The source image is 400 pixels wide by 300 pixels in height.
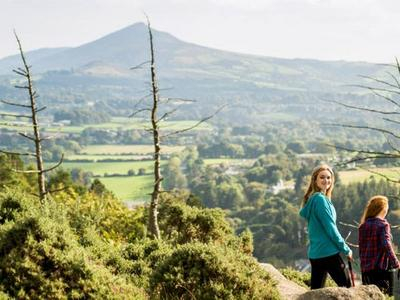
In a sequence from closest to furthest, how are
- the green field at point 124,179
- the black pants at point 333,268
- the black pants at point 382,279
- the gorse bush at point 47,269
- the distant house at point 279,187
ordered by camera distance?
the gorse bush at point 47,269 < the black pants at point 333,268 < the black pants at point 382,279 < the green field at point 124,179 < the distant house at point 279,187

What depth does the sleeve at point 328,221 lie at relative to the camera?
7.12 meters

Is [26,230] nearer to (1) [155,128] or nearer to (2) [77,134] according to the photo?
(1) [155,128]

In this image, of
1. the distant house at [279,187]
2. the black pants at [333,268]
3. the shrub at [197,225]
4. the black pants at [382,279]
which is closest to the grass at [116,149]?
the distant house at [279,187]

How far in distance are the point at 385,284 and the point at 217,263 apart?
116 inches

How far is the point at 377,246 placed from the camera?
8.11 m

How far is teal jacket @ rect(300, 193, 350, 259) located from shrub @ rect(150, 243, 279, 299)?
84cm

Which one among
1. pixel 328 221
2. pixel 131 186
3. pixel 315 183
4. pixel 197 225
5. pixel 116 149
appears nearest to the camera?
pixel 328 221

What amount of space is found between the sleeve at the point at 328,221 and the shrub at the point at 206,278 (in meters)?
1.04

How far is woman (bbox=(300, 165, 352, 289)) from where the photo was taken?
721cm

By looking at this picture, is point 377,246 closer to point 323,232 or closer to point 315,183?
point 323,232

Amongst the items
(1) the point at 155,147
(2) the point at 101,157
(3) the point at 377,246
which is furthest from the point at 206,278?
(2) the point at 101,157

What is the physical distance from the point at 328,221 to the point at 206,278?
1773 mm

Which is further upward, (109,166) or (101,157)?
(109,166)

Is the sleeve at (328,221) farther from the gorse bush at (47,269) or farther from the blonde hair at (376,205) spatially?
the gorse bush at (47,269)
